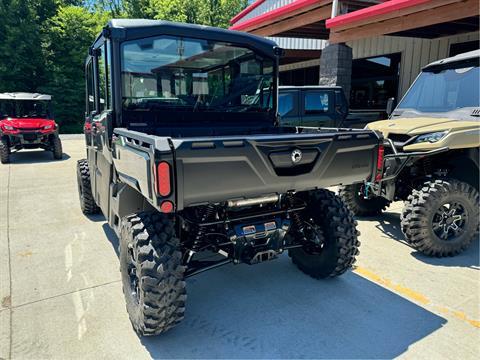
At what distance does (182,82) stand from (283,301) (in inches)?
90.1

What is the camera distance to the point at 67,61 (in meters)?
23.5

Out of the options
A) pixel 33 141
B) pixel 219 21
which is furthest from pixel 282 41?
pixel 219 21

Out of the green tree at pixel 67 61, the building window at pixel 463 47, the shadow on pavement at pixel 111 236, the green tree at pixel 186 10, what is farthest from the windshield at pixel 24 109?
the green tree at pixel 186 10

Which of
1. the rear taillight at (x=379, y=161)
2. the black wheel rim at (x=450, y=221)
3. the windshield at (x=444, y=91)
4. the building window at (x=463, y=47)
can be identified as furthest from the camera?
the building window at (x=463, y=47)

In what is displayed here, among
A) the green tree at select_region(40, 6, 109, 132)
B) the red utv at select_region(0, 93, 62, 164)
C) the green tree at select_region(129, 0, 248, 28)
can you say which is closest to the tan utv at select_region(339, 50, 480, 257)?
the red utv at select_region(0, 93, 62, 164)

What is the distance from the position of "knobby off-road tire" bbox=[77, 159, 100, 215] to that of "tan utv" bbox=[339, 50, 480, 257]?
13.0 feet

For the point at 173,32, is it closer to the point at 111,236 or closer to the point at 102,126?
the point at 102,126

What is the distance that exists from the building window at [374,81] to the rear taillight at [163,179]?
10747mm

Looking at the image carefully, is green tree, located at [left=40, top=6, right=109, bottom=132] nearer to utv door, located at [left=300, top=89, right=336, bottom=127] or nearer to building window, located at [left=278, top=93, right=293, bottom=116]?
building window, located at [left=278, top=93, right=293, bottom=116]

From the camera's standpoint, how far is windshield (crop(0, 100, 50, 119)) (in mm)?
11580

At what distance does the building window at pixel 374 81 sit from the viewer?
37.0 ft

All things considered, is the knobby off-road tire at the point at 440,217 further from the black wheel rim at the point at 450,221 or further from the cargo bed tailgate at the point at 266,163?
the cargo bed tailgate at the point at 266,163

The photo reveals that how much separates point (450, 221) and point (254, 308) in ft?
8.63

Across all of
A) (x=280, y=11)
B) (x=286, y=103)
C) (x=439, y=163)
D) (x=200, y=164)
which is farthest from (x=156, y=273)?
(x=280, y=11)
